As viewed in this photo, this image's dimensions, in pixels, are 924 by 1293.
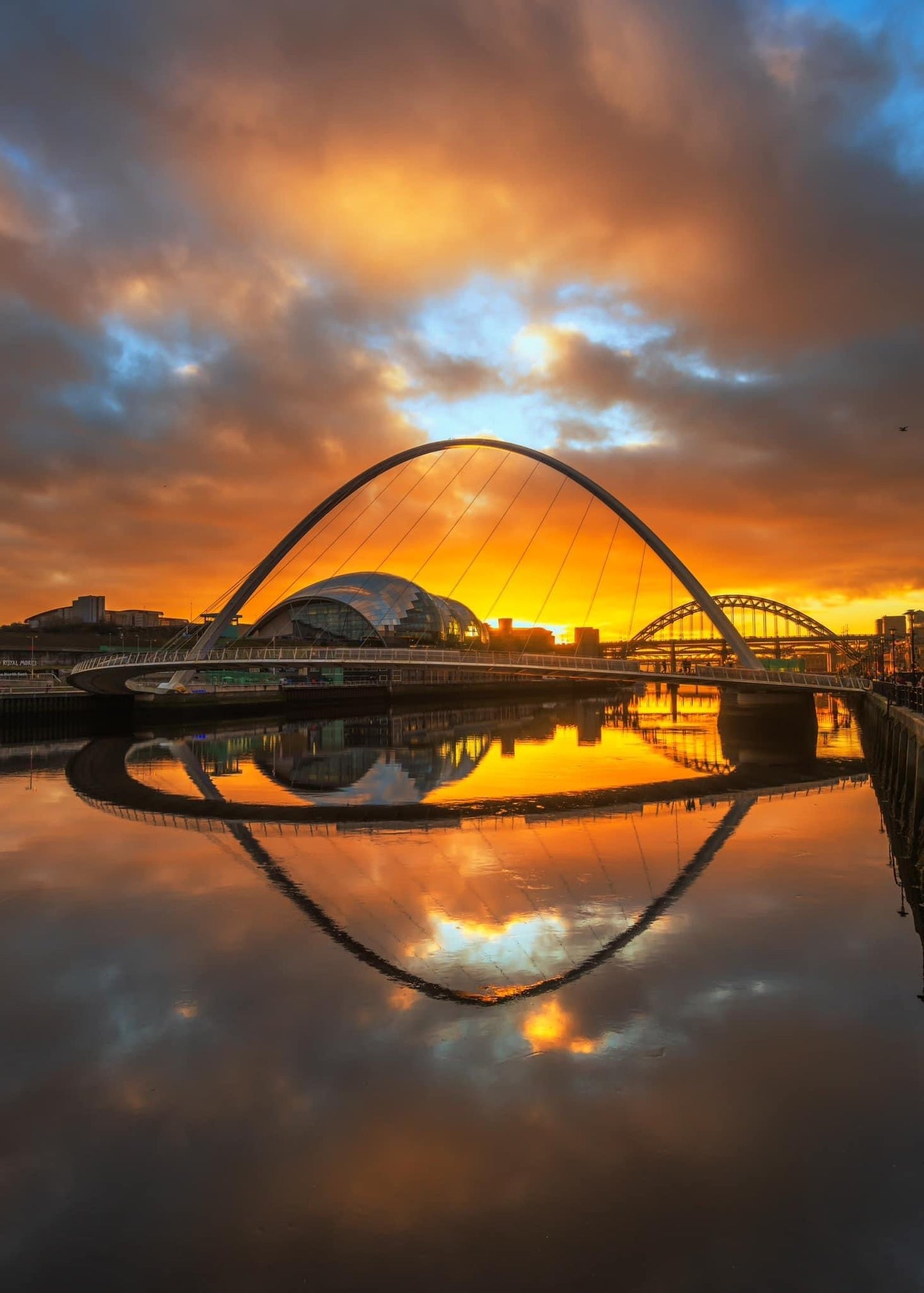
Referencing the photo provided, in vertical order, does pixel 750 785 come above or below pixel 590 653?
below

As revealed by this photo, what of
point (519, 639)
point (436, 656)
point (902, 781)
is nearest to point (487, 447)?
point (436, 656)

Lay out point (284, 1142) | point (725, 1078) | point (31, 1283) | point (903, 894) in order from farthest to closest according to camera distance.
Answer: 1. point (903, 894)
2. point (725, 1078)
3. point (284, 1142)
4. point (31, 1283)

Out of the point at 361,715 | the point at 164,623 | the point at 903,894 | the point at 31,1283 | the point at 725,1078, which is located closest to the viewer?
the point at 31,1283

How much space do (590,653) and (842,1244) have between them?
12364cm

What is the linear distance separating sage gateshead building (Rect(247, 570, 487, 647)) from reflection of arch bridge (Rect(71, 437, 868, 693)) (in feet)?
140

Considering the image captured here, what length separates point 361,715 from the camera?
6325 centimetres

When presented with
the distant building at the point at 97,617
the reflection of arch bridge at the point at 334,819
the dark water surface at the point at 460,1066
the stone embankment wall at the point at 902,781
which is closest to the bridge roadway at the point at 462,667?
the stone embankment wall at the point at 902,781

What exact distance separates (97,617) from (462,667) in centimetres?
A: 12838

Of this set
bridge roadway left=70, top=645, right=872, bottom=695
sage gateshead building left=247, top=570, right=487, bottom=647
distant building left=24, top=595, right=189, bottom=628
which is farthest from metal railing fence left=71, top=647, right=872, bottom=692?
distant building left=24, top=595, right=189, bottom=628

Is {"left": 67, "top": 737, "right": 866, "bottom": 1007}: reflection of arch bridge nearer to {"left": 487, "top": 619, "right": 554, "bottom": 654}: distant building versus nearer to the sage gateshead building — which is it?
the sage gateshead building

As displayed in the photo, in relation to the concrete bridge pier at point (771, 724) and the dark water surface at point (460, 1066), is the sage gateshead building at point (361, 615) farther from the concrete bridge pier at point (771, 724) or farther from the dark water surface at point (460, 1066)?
the dark water surface at point (460, 1066)

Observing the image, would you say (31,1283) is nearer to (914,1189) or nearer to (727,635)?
(914,1189)

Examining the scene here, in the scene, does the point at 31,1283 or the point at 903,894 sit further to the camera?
the point at 903,894

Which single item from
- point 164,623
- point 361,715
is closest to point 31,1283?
point 361,715
